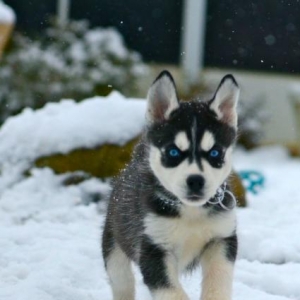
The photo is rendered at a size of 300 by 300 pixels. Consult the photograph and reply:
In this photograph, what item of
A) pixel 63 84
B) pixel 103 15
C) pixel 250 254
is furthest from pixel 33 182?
pixel 103 15

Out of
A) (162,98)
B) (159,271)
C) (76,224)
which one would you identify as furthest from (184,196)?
(76,224)

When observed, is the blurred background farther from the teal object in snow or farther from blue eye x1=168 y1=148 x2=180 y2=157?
blue eye x1=168 y1=148 x2=180 y2=157

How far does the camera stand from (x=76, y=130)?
323 inches

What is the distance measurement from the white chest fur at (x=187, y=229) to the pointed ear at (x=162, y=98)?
0.50 meters

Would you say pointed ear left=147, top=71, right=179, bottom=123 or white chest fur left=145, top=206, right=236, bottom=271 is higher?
pointed ear left=147, top=71, right=179, bottom=123

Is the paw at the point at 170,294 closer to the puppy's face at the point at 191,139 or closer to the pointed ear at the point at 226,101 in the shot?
the puppy's face at the point at 191,139

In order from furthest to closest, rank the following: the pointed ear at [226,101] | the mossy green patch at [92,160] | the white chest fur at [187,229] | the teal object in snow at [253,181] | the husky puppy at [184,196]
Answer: the teal object in snow at [253,181], the mossy green patch at [92,160], the pointed ear at [226,101], the white chest fur at [187,229], the husky puppy at [184,196]

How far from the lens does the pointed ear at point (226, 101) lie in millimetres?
4637

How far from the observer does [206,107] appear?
15.2 feet

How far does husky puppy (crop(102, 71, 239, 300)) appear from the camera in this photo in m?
4.36

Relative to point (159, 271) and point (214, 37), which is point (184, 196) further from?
point (214, 37)

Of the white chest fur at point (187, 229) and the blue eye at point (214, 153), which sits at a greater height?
the blue eye at point (214, 153)

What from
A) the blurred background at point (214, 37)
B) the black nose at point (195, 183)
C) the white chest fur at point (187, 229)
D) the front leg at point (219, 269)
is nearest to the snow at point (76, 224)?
the front leg at point (219, 269)

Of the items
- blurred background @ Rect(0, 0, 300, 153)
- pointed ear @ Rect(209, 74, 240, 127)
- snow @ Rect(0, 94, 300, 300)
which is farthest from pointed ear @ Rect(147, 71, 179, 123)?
blurred background @ Rect(0, 0, 300, 153)
